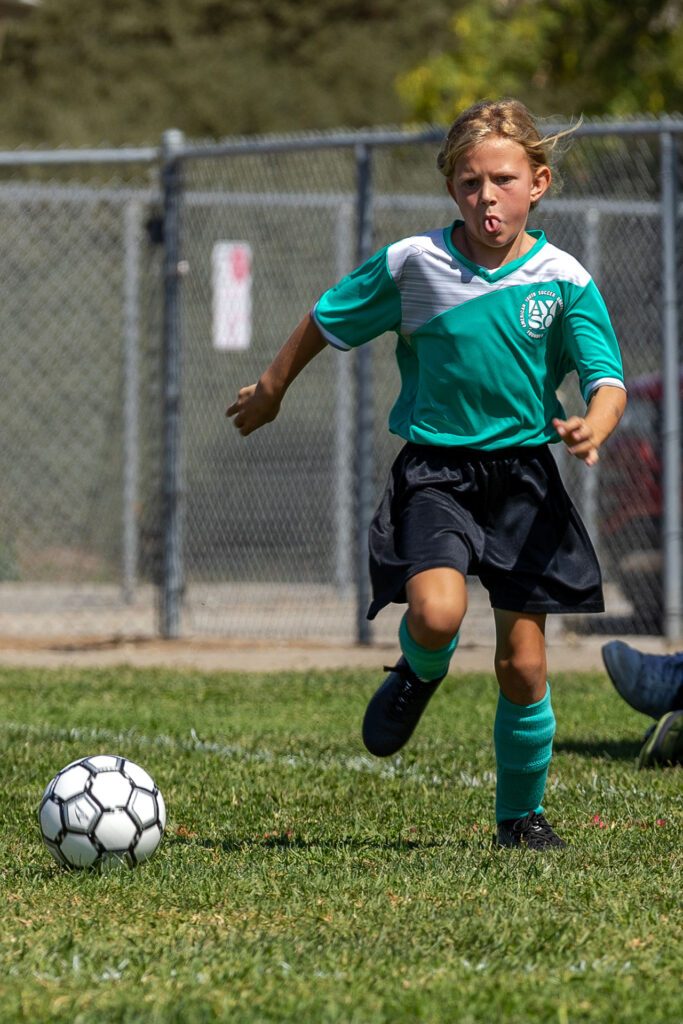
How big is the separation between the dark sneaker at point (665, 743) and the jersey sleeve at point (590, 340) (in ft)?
5.82

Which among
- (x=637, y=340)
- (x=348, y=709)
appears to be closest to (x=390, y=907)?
(x=348, y=709)

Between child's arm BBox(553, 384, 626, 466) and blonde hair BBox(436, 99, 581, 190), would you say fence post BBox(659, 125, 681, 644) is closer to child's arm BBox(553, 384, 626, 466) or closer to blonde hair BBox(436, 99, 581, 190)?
blonde hair BBox(436, 99, 581, 190)

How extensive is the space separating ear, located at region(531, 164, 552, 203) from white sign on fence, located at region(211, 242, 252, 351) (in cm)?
589

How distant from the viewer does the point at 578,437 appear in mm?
3619

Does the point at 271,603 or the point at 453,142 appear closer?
the point at 453,142

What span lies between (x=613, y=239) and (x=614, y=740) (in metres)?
5.07

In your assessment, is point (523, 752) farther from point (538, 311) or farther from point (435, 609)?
point (538, 311)

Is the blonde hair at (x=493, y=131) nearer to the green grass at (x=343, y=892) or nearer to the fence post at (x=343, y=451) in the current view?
the green grass at (x=343, y=892)

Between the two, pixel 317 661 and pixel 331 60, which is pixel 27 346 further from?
pixel 331 60

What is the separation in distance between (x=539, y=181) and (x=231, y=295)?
241 inches

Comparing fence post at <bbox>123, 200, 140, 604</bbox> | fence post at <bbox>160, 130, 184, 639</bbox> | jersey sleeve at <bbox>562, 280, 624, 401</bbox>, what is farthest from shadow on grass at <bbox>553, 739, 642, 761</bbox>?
fence post at <bbox>123, 200, 140, 604</bbox>

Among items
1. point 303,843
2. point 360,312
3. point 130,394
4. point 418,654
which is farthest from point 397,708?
point 130,394

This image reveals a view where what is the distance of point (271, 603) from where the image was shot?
10.3 metres

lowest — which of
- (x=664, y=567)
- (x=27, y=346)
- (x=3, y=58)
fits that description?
(x=664, y=567)
